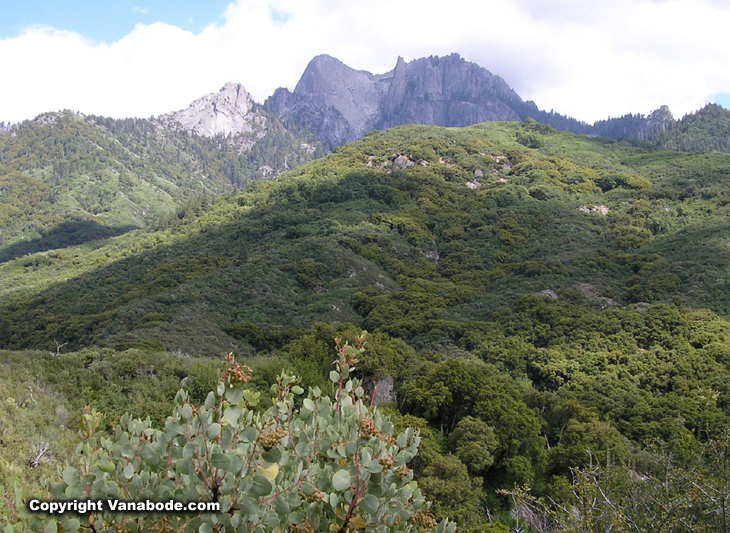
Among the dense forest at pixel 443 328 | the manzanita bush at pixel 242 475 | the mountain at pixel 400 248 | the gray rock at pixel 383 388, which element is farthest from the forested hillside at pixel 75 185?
the manzanita bush at pixel 242 475

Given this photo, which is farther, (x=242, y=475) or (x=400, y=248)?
(x=400, y=248)

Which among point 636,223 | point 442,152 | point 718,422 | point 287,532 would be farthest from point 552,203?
point 287,532

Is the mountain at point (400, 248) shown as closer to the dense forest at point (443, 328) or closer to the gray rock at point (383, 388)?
the dense forest at point (443, 328)

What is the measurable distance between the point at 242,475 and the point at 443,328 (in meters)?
32.6

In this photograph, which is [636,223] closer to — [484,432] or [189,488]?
[484,432]

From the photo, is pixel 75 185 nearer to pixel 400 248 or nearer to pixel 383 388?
pixel 400 248

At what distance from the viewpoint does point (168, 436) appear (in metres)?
2.96

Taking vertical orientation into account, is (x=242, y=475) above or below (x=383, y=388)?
above

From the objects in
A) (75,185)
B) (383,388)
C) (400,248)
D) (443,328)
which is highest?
(75,185)

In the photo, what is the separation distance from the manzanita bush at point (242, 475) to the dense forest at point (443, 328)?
46 millimetres

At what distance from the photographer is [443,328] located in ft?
115

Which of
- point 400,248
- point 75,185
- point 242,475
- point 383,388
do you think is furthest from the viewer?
point 75,185

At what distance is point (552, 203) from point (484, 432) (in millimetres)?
55696

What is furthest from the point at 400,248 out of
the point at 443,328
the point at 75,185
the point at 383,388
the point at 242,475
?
the point at 75,185
